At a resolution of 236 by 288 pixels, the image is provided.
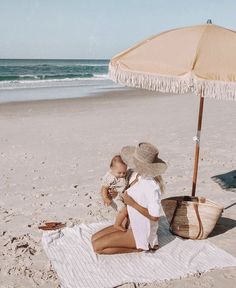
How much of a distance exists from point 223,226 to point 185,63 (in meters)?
2.11

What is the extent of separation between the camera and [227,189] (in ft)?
21.9

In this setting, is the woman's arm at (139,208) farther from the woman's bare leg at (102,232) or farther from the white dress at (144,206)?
the woman's bare leg at (102,232)

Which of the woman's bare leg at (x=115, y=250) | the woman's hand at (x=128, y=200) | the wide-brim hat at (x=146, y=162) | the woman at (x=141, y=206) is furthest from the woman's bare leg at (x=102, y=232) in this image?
the wide-brim hat at (x=146, y=162)

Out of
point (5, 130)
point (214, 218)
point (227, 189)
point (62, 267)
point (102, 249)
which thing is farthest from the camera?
point (5, 130)

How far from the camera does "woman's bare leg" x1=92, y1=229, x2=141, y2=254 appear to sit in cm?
439

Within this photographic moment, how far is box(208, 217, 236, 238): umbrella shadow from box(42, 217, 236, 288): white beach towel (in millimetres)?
323

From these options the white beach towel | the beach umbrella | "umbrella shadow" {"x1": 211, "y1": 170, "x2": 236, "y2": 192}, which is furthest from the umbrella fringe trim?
"umbrella shadow" {"x1": 211, "y1": 170, "x2": 236, "y2": 192}

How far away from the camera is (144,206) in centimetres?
427

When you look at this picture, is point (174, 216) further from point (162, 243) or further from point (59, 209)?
point (59, 209)

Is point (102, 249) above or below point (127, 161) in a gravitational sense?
below

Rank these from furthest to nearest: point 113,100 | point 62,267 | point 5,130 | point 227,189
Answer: point 113,100
point 5,130
point 227,189
point 62,267

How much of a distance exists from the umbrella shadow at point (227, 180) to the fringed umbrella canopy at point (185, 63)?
9.13 ft

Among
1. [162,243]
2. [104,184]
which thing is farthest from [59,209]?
[162,243]

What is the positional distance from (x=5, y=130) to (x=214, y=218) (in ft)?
24.6
